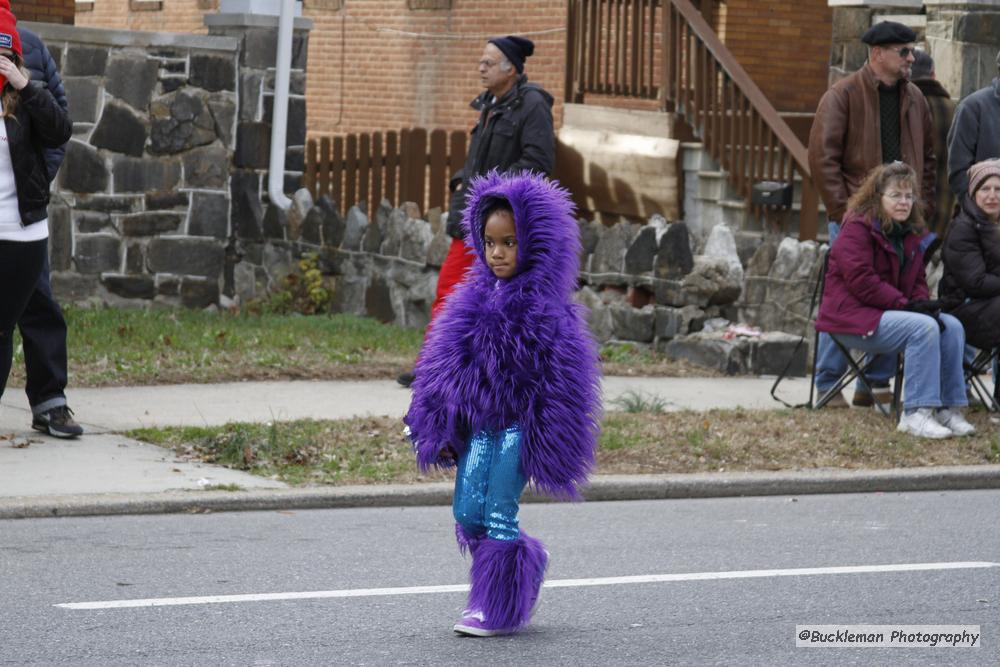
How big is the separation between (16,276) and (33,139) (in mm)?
625

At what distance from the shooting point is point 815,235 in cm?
1327

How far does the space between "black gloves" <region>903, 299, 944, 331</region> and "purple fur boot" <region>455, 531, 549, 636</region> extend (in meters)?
4.79

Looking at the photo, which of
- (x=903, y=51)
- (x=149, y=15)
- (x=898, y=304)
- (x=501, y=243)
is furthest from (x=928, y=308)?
(x=149, y=15)

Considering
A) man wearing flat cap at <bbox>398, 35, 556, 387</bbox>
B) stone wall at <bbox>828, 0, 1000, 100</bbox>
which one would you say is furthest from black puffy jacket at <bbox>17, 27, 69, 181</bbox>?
stone wall at <bbox>828, 0, 1000, 100</bbox>

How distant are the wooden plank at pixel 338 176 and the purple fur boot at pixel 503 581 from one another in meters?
10.1

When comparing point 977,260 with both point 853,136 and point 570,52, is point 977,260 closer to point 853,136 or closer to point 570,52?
point 853,136

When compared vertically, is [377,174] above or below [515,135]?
below

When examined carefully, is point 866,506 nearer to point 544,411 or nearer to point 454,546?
point 454,546

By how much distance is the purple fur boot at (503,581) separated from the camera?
18.5 feet

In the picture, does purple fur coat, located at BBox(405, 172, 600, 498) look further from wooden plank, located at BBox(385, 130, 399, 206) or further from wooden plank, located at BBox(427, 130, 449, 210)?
wooden plank, located at BBox(385, 130, 399, 206)

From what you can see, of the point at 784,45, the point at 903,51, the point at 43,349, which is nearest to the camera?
the point at 43,349

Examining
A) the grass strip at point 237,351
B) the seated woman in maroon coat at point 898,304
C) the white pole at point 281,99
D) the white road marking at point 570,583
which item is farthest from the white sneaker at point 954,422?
the white pole at point 281,99

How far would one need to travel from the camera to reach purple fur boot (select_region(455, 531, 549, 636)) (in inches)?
222

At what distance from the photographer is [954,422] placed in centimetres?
986
